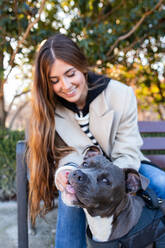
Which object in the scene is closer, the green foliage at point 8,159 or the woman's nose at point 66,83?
the woman's nose at point 66,83

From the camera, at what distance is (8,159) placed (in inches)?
161

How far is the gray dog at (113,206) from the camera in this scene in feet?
6.49

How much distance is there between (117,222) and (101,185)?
1.15ft

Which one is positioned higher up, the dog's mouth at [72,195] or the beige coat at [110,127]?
the beige coat at [110,127]

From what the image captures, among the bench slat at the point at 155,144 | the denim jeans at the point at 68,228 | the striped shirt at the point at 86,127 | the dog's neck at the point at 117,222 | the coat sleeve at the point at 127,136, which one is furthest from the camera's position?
the bench slat at the point at 155,144

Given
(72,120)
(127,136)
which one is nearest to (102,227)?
(127,136)

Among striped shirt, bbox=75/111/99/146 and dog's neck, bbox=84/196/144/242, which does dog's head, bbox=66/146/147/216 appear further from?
striped shirt, bbox=75/111/99/146

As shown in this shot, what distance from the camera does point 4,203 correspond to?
4207 mm

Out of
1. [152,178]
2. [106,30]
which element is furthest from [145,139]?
[106,30]

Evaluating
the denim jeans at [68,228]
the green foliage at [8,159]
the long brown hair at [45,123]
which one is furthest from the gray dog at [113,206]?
the green foliage at [8,159]

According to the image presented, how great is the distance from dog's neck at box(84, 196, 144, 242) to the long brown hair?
68 centimetres

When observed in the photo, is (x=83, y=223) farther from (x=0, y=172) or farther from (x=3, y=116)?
(x=3, y=116)

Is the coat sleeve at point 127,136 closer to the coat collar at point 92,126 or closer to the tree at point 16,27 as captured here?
the coat collar at point 92,126

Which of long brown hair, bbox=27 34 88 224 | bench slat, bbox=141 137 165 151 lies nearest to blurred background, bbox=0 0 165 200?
long brown hair, bbox=27 34 88 224
